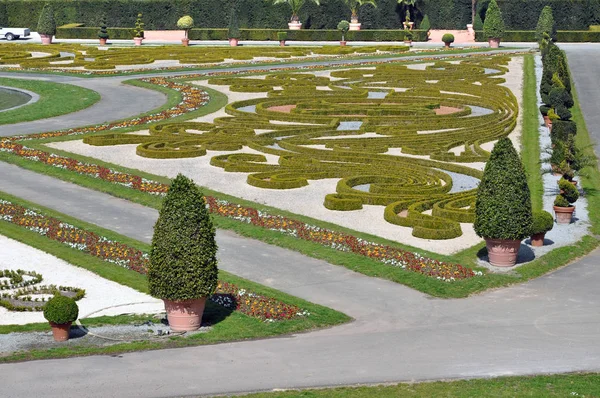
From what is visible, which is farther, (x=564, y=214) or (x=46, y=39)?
(x=46, y=39)

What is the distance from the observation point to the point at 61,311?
68.5ft

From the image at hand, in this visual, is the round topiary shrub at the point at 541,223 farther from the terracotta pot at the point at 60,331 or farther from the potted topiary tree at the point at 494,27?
the potted topiary tree at the point at 494,27

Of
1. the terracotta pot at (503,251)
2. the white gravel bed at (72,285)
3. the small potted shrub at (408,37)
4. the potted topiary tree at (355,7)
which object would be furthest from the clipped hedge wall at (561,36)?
the white gravel bed at (72,285)

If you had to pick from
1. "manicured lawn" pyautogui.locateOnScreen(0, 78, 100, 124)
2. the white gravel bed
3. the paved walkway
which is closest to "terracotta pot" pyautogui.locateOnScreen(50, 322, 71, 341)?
the paved walkway

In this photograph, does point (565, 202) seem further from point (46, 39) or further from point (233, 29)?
point (46, 39)

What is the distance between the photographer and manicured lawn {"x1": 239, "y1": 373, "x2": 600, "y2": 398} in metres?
18.3

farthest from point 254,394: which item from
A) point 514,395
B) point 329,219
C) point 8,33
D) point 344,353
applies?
point 8,33

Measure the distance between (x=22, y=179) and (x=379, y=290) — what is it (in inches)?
654

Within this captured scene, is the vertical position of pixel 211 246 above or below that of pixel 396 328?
above

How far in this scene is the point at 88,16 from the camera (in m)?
103

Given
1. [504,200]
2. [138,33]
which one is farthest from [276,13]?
[504,200]

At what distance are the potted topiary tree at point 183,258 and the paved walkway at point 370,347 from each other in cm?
122

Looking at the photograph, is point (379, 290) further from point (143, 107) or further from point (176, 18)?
point (176, 18)

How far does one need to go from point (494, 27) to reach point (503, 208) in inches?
2380
